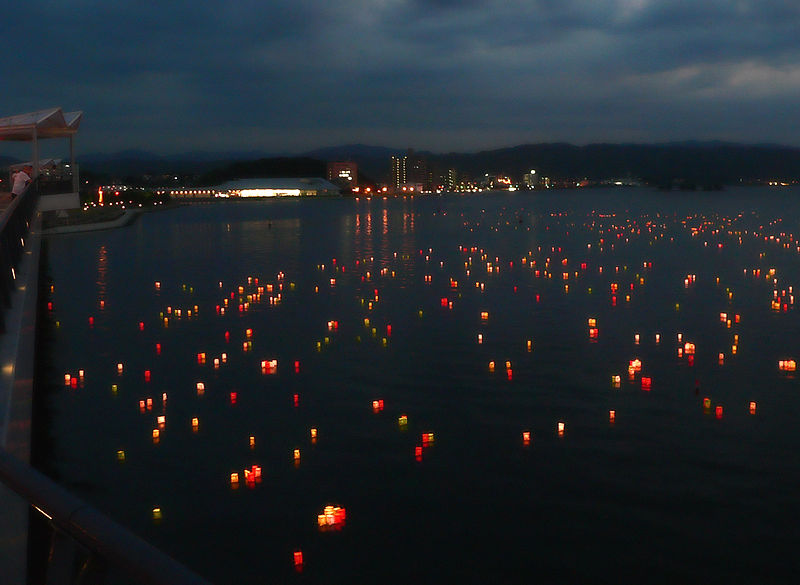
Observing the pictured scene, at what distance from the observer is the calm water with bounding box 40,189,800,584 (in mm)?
9180

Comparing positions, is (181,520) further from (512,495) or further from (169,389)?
(169,389)

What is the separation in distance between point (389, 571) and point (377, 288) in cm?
2045

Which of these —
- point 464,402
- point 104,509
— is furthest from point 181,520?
point 464,402

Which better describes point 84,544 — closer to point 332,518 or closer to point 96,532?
point 96,532

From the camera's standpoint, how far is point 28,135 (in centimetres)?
3097

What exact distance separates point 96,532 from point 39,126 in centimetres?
2978

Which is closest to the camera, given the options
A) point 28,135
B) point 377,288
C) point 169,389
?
point 169,389

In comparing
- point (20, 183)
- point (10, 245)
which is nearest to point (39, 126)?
point (20, 183)

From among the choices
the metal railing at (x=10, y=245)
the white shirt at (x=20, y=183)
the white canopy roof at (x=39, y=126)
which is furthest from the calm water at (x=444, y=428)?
the white canopy roof at (x=39, y=126)

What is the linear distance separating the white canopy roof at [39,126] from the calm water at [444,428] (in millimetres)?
5985

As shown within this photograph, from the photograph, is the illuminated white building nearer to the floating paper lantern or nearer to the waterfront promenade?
the waterfront promenade

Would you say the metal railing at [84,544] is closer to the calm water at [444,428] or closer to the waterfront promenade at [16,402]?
the waterfront promenade at [16,402]

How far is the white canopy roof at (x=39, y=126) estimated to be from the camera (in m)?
28.5

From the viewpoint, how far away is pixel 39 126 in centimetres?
2902
